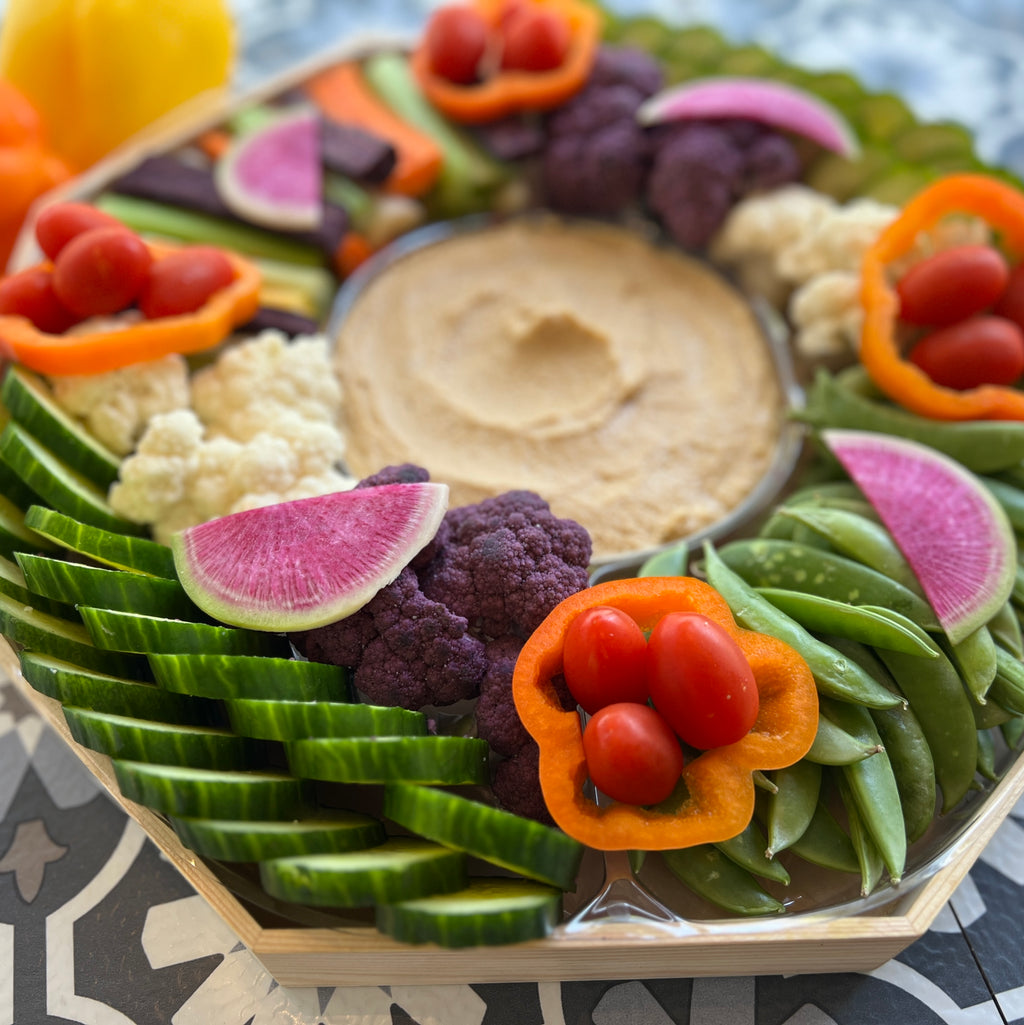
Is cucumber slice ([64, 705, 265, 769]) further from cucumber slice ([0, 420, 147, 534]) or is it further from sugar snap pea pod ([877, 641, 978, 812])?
sugar snap pea pod ([877, 641, 978, 812])

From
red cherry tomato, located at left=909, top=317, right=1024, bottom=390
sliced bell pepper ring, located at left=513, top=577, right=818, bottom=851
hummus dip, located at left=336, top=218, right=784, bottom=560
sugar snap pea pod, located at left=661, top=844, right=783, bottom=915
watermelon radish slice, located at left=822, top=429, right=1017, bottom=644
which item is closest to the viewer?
sliced bell pepper ring, located at left=513, top=577, right=818, bottom=851

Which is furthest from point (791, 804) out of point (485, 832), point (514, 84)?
point (514, 84)

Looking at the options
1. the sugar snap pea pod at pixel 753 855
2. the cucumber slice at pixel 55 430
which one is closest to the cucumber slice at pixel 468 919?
the sugar snap pea pod at pixel 753 855

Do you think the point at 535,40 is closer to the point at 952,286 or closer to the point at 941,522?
the point at 952,286

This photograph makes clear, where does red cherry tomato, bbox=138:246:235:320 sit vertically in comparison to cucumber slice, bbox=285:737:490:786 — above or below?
above

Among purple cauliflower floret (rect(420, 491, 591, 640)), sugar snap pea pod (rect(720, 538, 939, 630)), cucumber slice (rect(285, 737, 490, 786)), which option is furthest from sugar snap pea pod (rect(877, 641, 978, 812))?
cucumber slice (rect(285, 737, 490, 786))

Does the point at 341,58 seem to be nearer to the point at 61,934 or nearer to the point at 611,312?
the point at 611,312

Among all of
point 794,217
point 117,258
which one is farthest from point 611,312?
point 117,258
